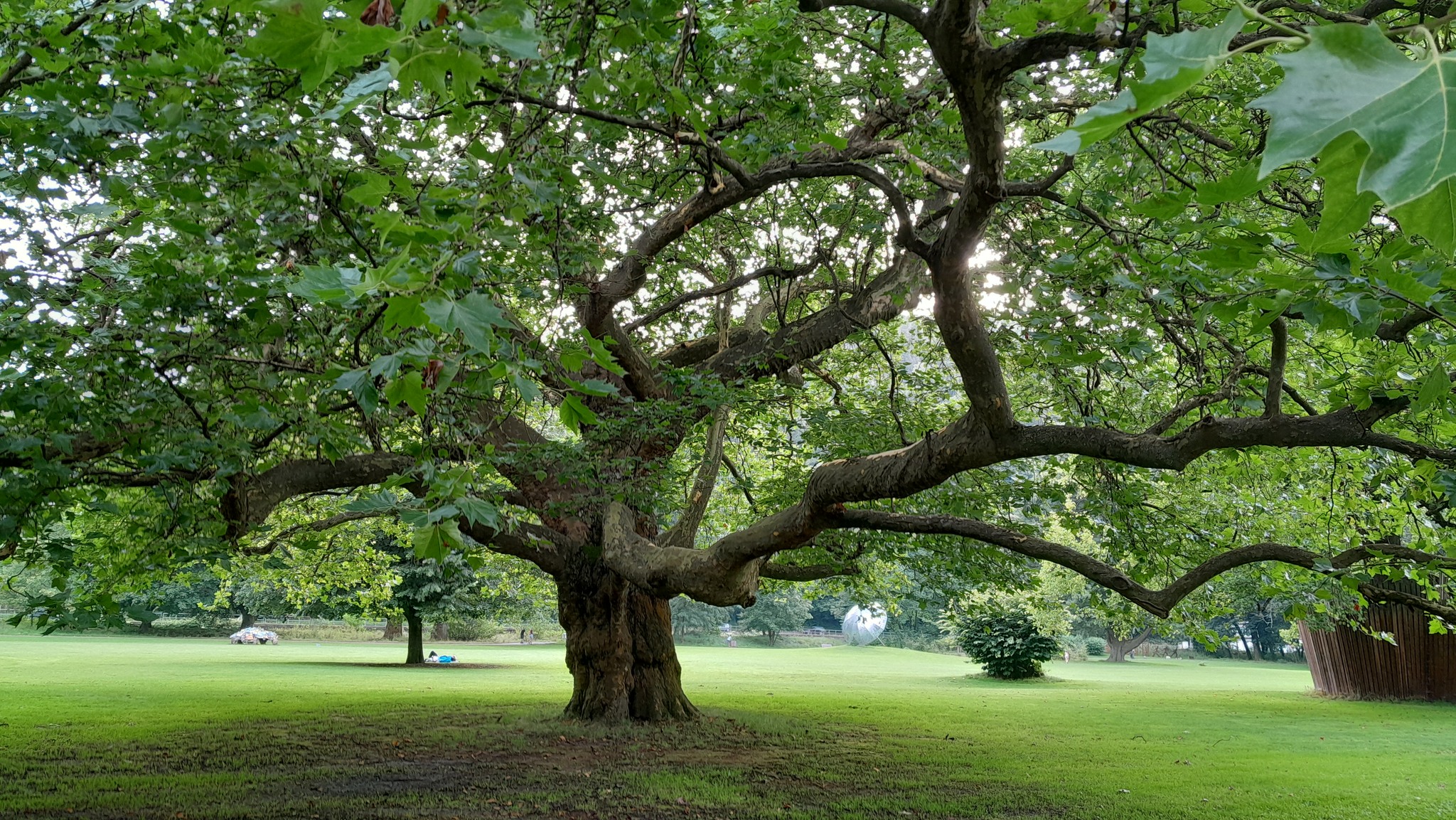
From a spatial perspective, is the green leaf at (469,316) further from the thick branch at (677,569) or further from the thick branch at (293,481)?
the thick branch at (293,481)

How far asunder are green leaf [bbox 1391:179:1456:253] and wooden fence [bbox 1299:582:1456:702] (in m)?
20.7

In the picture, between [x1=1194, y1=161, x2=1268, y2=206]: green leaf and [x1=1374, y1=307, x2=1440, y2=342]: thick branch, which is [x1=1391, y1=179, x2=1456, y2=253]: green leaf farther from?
[x1=1374, y1=307, x2=1440, y2=342]: thick branch

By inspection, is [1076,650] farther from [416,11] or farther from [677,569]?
[416,11]

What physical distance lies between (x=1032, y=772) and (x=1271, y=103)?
10.5 meters

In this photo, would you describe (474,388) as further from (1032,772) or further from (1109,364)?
(1032,772)

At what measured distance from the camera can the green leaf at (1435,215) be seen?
754mm

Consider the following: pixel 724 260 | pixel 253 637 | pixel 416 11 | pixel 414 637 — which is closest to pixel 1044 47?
pixel 416 11

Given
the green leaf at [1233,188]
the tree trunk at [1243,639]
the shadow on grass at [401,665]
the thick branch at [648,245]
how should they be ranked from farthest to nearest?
the tree trunk at [1243,639]
the shadow on grass at [401,665]
the thick branch at [648,245]
the green leaf at [1233,188]

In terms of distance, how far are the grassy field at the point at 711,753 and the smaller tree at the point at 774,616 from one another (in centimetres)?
3190

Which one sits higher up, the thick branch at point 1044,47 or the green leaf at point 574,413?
the thick branch at point 1044,47

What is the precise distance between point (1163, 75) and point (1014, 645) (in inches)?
956

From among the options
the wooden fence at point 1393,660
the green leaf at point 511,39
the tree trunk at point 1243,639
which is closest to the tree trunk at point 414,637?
the wooden fence at point 1393,660

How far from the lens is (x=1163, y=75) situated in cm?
81

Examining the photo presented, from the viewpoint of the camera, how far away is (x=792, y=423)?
10633 millimetres
